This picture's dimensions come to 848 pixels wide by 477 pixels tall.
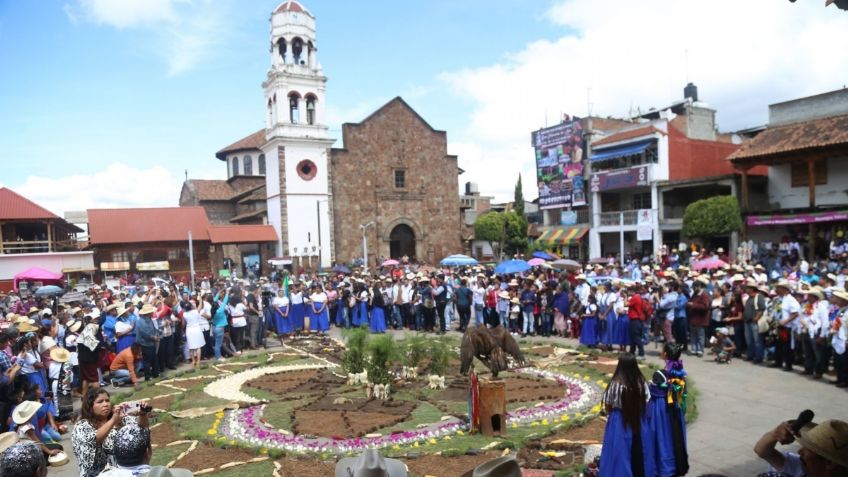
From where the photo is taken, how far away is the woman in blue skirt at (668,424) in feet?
19.7

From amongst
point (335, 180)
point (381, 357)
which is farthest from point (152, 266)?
point (381, 357)

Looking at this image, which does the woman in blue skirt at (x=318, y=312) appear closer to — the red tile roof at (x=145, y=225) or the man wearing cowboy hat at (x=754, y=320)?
the man wearing cowboy hat at (x=754, y=320)

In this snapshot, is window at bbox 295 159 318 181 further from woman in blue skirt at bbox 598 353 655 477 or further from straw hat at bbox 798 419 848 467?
straw hat at bbox 798 419 848 467

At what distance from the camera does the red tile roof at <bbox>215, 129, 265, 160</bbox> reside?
54.3 metres

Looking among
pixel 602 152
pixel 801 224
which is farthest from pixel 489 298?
pixel 602 152

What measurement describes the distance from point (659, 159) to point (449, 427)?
30.7 m

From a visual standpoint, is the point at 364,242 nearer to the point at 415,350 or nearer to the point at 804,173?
the point at 804,173

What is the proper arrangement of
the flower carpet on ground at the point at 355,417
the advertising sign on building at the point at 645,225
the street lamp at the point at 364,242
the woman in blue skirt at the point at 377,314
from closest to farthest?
the flower carpet on ground at the point at 355,417, the woman in blue skirt at the point at 377,314, the advertising sign on building at the point at 645,225, the street lamp at the point at 364,242

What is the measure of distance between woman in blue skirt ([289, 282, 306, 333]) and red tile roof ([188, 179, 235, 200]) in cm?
3483

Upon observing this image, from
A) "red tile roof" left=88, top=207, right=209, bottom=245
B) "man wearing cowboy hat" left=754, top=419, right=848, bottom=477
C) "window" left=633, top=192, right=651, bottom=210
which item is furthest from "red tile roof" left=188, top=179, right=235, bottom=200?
"man wearing cowboy hat" left=754, top=419, right=848, bottom=477

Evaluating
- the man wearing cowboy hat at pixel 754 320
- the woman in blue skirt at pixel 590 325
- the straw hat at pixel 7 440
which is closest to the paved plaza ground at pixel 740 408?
the man wearing cowboy hat at pixel 754 320

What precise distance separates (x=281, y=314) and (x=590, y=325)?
371 inches

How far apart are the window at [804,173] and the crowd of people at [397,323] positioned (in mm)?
10025

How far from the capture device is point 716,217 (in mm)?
28031
